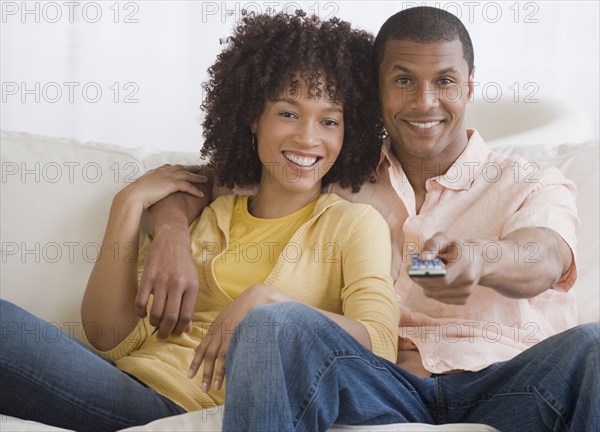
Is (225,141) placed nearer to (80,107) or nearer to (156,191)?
(156,191)

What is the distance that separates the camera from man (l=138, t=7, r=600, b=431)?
4.16 ft

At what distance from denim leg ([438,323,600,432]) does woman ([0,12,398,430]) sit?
0.14 m

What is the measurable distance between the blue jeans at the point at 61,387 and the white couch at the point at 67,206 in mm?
322

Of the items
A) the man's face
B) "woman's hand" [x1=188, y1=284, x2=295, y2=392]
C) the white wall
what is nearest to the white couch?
the man's face

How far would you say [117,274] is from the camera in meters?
1.65

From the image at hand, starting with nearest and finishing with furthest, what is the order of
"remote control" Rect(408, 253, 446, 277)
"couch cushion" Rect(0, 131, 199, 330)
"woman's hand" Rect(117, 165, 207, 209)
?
"remote control" Rect(408, 253, 446, 277)
"woman's hand" Rect(117, 165, 207, 209)
"couch cushion" Rect(0, 131, 199, 330)

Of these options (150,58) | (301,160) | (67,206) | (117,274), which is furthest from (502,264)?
(150,58)

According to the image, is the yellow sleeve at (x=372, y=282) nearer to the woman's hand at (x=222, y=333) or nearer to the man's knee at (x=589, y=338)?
the woman's hand at (x=222, y=333)

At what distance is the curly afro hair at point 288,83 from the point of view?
1.69 m

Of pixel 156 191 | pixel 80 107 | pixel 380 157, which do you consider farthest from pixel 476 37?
pixel 156 191

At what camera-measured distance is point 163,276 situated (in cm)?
155

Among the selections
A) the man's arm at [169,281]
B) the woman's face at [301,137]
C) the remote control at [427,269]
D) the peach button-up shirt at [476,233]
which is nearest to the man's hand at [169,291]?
the man's arm at [169,281]

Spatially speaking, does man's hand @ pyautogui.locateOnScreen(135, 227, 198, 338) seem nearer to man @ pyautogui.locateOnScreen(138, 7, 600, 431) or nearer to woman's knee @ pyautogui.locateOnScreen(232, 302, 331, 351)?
man @ pyautogui.locateOnScreen(138, 7, 600, 431)

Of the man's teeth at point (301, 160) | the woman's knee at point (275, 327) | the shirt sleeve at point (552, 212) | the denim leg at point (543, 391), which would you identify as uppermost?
the man's teeth at point (301, 160)
